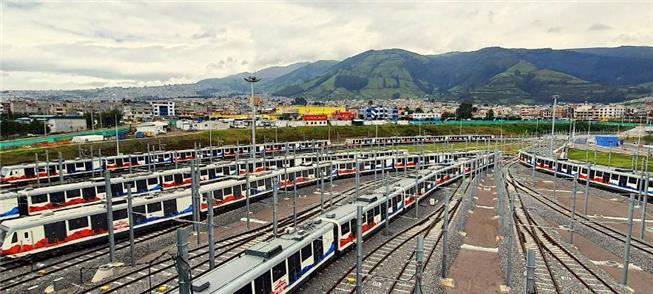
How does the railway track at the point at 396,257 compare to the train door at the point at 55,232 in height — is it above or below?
below

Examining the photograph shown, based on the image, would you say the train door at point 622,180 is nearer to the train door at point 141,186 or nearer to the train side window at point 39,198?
the train door at point 141,186

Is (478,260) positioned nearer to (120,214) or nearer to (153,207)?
(153,207)

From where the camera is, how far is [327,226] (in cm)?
2009

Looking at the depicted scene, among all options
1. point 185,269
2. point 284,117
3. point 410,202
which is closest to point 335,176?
point 410,202

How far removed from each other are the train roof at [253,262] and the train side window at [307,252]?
0.24 meters

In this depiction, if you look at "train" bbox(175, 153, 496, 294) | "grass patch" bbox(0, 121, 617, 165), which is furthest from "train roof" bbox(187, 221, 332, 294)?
"grass patch" bbox(0, 121, 617, 165)

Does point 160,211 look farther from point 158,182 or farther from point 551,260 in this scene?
point 551,260

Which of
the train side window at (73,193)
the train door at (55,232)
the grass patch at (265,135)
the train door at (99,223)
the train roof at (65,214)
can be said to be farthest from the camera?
the grass patch at (265,135)

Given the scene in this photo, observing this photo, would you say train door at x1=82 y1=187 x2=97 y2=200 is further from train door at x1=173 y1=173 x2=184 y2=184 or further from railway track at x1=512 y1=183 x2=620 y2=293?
railway track at x1=512 y1=183 x2=620 y2=293

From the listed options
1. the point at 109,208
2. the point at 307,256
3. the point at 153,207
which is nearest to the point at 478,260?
the point at 307,256

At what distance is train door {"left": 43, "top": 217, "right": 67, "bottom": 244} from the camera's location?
21.6m

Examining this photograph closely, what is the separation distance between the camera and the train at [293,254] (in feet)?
45.1

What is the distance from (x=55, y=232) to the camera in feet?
72.0

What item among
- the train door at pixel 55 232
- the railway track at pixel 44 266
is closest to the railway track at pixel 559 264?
the railway track at pixel 44 266
